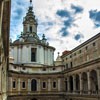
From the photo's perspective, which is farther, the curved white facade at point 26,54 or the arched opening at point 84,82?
the curved white facade at point 26,54

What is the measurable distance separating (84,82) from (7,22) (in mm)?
34879

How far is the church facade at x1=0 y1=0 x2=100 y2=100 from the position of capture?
4381cm

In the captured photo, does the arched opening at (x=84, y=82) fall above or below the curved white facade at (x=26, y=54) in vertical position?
below

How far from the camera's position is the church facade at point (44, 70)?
43.8 m

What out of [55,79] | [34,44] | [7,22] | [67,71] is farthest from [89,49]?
[7,22]

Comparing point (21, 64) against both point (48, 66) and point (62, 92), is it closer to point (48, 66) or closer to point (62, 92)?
point (48, 66)

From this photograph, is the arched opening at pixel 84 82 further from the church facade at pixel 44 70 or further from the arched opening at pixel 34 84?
the arched opening at pixel 34 84

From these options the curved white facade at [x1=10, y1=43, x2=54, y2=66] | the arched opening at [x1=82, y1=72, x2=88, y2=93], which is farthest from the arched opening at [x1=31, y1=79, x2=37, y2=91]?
the arched opening at [x1=82, y1=72, x2=88, y2=93]

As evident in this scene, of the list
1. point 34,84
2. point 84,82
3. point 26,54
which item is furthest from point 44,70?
point 84,82

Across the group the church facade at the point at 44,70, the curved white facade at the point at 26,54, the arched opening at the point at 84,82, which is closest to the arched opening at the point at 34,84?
the church facade at the point at 44,70

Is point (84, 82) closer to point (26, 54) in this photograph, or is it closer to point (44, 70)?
point (44, 70)

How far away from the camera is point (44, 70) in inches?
2183

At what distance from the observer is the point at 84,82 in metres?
45.7

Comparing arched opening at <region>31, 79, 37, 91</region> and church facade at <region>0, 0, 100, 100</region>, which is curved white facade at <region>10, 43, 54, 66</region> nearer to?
church facade at <region>0, 0, 100, 100</region>
